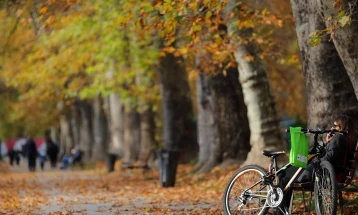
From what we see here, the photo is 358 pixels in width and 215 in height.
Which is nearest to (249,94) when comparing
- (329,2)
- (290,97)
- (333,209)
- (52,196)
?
(52,196)

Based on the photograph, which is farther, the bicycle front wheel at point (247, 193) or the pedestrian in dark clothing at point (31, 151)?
the pedestrian in dark clothing at point (31, 151)

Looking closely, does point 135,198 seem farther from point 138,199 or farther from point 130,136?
point 130,136

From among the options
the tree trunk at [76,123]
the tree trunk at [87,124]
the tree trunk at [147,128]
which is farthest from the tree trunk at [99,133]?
the tree trunk at [147,128]

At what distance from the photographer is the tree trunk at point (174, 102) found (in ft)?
95.9

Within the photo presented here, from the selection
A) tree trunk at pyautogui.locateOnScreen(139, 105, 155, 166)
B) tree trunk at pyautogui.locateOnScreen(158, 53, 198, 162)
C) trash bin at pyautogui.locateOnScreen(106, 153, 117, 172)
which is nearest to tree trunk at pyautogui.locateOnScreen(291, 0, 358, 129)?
tree trunk at pyautogui.locateOnScreen(158, 53, 198, 162)

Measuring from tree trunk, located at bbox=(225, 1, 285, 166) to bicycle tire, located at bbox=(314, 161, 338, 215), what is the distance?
8899 millimetres

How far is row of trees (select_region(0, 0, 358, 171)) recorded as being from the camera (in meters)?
14.3

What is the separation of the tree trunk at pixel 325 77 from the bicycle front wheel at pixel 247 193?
11.3ft

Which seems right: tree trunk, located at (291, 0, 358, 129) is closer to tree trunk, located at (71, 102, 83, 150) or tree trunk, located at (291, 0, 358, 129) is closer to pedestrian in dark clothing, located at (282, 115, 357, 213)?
pedestrian in dark clothing, located at (282, 115, 357, 213)

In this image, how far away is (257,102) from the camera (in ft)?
63.8

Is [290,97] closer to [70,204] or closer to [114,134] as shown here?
[114,134]

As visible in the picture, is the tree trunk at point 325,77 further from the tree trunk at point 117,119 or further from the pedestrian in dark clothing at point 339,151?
the tree trunk at point 117,119

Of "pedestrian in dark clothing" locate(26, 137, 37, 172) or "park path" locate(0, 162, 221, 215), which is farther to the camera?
"pedestrian in dark clothing" locate(26, 137, 37, 172)

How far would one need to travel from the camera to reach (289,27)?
2977 centimetres
